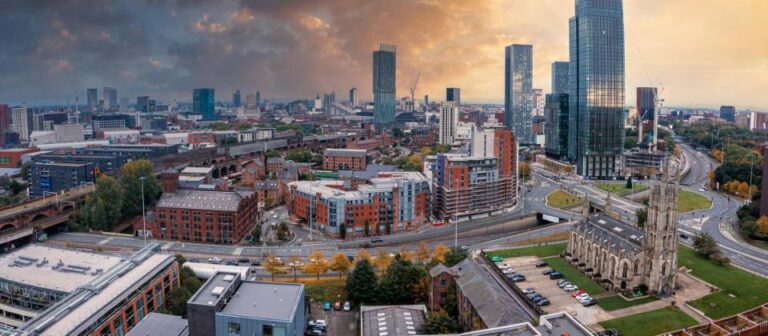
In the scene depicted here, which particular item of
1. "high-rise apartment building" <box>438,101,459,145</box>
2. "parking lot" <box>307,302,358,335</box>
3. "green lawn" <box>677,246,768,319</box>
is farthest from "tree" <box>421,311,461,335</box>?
"high-rise apartment building" <box>438,101,459,145</box>

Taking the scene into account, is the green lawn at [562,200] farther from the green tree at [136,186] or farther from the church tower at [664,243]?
the green tree at [136,186]

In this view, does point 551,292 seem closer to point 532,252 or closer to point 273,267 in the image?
point 532,252

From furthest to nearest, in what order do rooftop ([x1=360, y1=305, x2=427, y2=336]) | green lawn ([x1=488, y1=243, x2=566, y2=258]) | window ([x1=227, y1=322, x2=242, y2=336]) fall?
green lawn ([x1=488, y1=243, x2=566, y2=258])
rooftop ([x1=360, y1=305, x2=427, y2=336])
window ([x1=227, y1=322, x2=242, y2=336])

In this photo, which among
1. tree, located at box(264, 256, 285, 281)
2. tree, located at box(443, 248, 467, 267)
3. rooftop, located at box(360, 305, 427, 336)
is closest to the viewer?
rooftop, located at box(360, 305, 427, 336)

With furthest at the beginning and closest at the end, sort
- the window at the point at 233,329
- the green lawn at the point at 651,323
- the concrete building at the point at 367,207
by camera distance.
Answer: the concrete building at the point at 367,207 < the green lawn at the point at 651,323 < the window at the point at 233,329

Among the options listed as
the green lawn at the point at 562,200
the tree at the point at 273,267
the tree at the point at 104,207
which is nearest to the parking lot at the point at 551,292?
the tree at the point at 273,267

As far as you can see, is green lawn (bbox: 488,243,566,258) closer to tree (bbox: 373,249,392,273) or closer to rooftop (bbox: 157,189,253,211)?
tree (bbox: 373,249,392,273)
